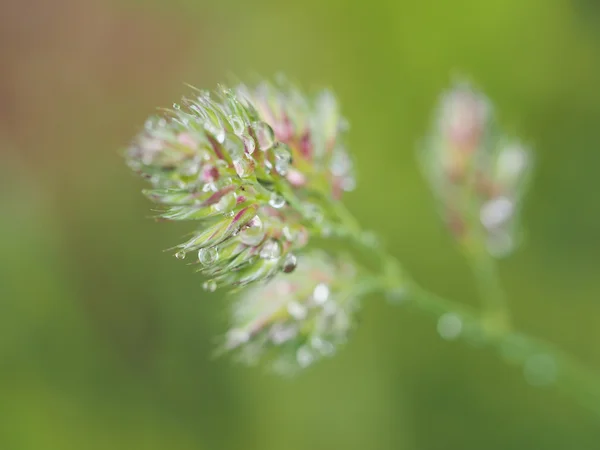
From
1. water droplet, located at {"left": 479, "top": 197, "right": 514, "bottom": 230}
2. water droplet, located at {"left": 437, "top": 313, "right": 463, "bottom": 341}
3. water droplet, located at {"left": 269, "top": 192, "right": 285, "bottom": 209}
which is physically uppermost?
water droplet, located at {"left": 479, "top": 197, "right": 514, "bottom": 230}

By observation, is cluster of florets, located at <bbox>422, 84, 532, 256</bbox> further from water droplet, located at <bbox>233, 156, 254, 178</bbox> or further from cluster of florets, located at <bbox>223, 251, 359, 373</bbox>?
water droplet, located at <bbox>233, 156, 254, 178</bbox>

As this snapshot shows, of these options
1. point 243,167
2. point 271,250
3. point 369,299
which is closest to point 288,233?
point 271,250

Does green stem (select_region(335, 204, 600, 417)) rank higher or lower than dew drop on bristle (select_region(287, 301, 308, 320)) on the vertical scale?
higher

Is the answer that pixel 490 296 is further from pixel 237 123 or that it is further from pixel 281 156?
pixel 237 123

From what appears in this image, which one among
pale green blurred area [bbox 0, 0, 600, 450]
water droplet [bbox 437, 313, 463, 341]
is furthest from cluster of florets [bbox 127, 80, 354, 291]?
pale green blurred area [bbox 0, 0, 600, 450]

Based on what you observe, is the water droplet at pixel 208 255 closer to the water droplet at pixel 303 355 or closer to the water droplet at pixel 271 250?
the water droplet at pixel 271 250

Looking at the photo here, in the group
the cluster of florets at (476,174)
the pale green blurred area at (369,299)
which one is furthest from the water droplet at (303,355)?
the pale green blurred area at (369,299)
